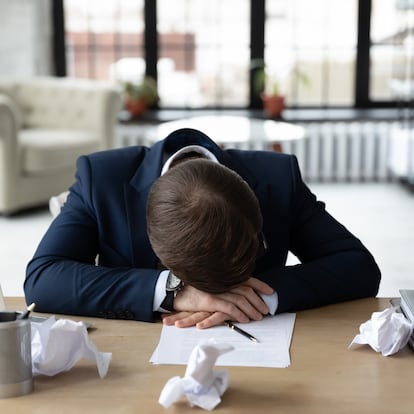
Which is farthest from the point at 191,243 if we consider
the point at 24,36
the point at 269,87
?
the point at 269,87

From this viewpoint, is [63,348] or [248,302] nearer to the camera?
[63,348]

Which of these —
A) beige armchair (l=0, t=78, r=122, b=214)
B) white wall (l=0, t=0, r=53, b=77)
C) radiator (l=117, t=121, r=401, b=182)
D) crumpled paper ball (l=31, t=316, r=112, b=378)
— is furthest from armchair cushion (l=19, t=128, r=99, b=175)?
crumpled paper ball (l=31, t=316, r=112, b=378)

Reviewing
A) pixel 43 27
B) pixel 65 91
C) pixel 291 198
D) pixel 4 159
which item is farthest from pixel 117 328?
pixel 43 27

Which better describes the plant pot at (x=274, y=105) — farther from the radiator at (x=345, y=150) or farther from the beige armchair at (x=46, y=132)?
the beige armchair at (x=46, y=132)

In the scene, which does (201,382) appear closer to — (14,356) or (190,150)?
(14,356)

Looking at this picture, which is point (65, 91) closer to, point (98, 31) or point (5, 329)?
point (98, 31)

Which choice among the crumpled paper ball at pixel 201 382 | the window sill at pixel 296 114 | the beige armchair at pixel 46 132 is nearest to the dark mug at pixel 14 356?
the crumpled paper ball at pixel 201 382

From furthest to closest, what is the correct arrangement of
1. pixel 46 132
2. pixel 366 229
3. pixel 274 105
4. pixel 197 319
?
pixel 274 105 < pixel 46 132 < pixel 366 229 < pixel 197 319

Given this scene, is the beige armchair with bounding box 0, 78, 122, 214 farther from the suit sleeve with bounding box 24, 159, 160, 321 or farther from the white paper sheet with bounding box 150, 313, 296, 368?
the white paper sheet with bounding box 150, 313, 296, 368

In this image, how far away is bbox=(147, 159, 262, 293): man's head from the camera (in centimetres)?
168

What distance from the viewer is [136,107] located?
7.70 metres

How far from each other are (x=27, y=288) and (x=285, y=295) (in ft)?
1.99

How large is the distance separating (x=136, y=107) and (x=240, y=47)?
43.0 inches

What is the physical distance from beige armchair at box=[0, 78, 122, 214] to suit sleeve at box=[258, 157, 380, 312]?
167 inches
